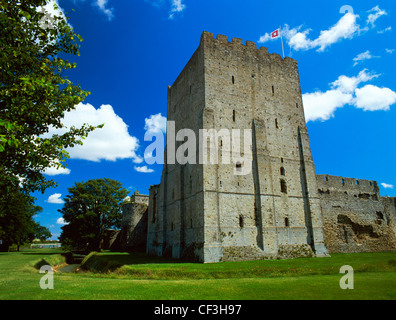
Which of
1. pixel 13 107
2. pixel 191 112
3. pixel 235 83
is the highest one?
pixel 235 83

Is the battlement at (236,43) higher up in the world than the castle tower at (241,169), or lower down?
higher up

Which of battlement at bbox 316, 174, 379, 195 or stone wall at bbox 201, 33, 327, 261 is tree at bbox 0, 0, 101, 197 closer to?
stone wall at bbox 201, 33, 327, 261

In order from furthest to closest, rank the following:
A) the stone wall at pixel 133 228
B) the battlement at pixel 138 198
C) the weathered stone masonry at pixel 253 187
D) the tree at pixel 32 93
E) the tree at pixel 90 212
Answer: the battlement at pixel 138 198
the stone wall at pixel 133 228
the tree at pixel 90 212
the weathered stone masonry at pixel 253 187
the tree at pixel 32 93

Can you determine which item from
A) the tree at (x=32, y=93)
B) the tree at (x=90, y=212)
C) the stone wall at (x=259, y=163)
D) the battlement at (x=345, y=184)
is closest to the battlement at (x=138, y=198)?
the tree at (x=90, y=212)

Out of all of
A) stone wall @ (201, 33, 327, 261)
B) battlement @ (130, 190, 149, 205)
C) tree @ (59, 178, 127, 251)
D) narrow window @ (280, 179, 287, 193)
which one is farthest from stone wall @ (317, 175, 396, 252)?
battlement @ (130, 190, 149, 205)

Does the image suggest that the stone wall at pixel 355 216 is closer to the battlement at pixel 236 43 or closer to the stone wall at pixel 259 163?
the stone wall at pixel 259 163

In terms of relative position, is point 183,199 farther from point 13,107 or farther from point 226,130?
point 13,107

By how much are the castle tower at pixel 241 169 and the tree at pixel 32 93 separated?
12.3 m

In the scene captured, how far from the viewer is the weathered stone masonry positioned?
19.8 meters

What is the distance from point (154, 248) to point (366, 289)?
75.9ft

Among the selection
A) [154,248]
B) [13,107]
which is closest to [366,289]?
[13,107]

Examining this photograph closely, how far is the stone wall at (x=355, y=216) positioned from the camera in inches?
1029

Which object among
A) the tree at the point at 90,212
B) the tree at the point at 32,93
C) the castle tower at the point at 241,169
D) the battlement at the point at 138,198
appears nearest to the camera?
the tree at the point at 32,93
